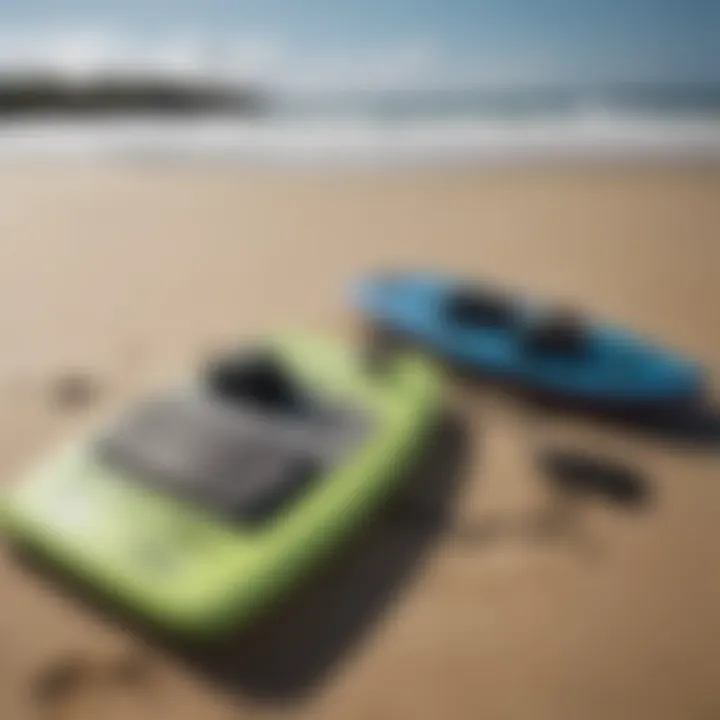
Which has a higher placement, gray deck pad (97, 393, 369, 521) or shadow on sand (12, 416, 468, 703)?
gray deck pad (97, 393, 369, 521)

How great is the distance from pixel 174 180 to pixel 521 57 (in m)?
0.58

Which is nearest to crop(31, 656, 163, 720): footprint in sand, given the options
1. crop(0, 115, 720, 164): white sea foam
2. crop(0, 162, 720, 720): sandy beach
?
crop(0, 162, 720, 720): sandy beach

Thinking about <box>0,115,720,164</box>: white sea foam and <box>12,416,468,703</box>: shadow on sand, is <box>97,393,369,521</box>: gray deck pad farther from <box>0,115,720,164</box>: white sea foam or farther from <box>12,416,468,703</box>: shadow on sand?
<box>0,115,720,164</box>: white sea foam

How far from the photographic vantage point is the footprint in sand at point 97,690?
0.53m

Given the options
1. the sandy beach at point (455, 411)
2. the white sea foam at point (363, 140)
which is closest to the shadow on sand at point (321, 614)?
the sandy beach at point (455, 411)

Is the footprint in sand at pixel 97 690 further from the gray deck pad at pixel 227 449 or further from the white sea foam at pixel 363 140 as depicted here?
the white sea foam at pixel 363 140

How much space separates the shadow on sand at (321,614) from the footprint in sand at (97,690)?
0.02 metres

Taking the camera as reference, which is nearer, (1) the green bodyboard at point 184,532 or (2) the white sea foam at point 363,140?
(1) the green bodyboard at point 184,532

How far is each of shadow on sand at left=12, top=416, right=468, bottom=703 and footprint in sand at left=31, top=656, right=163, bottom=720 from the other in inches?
0.8

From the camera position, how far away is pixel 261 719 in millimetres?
528

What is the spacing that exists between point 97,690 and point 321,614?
0.43 feet

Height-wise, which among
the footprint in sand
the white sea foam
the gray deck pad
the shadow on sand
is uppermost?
the white sea foam

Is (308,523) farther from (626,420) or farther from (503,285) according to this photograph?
(503,285)

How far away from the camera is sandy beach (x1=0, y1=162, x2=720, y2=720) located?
1.81ft
